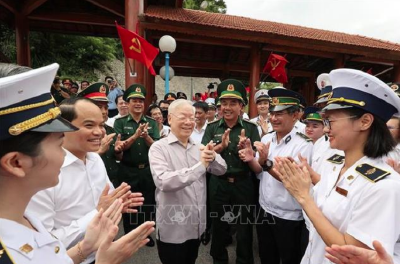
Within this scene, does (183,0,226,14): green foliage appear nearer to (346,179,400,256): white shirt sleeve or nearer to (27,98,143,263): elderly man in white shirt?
(27,98,143,263): elderly man in white shirt

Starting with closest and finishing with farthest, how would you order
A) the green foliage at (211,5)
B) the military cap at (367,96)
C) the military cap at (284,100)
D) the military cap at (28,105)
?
the military cap at (28,105) < the military cap at (367,96) < the military cap at (284,100) < the green foliage at (211,5)

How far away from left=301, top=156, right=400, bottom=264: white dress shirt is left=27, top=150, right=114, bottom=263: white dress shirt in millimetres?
1453

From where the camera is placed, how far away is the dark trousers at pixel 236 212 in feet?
9.83

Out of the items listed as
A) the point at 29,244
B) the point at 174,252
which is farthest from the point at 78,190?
the point at 174,252

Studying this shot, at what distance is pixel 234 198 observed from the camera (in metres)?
3.01

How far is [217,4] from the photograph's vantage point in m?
28.7

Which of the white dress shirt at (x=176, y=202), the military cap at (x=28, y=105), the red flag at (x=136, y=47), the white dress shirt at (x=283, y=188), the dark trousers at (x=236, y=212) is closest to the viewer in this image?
the military cap at (x=28, y=105)

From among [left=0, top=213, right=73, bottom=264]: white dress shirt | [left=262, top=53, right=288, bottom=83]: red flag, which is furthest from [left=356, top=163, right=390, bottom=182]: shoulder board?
[left=262, top=53, right=288, bottom=83]: red flag

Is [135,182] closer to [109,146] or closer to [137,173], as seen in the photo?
[137,173]

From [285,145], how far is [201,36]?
21.1 ft

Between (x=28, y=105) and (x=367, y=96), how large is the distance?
1601 millimetres

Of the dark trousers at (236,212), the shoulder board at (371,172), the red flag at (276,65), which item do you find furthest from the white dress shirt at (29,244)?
the red flag at (276,65)

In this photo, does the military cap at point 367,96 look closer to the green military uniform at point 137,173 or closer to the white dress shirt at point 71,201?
the white dress shirt at point 71,201

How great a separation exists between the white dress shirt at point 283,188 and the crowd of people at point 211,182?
0.01 meters
